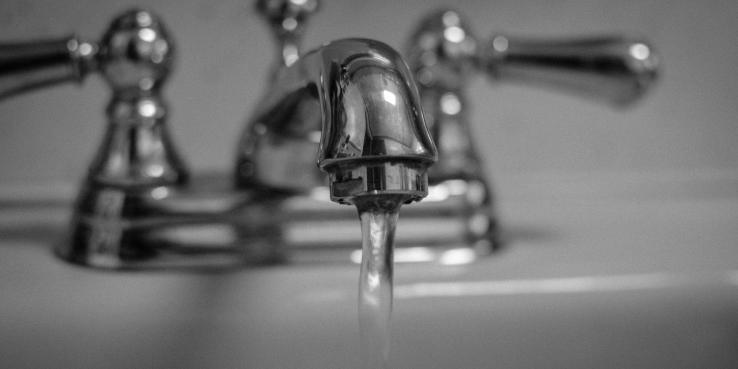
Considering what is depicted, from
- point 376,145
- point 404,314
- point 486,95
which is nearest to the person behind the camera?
point 376,145

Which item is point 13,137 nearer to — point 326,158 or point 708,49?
point 326,158

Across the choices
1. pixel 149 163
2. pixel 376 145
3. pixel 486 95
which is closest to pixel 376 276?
pixel 376 145

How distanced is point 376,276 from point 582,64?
204 mm

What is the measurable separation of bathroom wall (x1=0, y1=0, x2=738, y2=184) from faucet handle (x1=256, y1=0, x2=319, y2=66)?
4.8 inches

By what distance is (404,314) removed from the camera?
0.35 meters

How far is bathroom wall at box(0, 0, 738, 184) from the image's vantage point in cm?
52

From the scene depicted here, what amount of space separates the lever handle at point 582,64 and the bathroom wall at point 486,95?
0.34ft

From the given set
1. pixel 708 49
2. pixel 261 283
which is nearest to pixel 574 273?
pixel 261 283

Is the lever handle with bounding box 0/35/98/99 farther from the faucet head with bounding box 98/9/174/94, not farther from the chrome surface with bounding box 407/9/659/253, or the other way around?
the chrome surface with bounding box 407/9/659/253

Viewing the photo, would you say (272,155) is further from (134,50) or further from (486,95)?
(486,95)

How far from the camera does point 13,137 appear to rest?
20.2 inches

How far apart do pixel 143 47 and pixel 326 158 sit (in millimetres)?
181

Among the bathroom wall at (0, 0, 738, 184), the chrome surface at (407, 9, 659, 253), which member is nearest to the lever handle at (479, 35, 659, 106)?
the chrome surface at (407, 9, 659, 253)

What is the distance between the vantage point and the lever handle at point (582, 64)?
0.40 m
